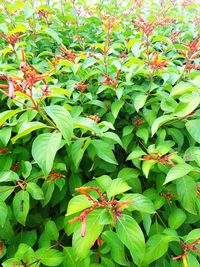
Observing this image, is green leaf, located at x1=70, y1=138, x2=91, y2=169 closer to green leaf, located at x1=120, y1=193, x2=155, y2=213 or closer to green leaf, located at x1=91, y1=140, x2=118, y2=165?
green leaf, located at x1=91, y1=140, x2=118, y2=165

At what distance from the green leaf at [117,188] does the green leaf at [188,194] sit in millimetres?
272

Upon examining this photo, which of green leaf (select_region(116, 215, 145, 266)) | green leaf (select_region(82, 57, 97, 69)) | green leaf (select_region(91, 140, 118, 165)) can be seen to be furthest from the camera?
green leaf (select_region(82, 57, 97, 69))

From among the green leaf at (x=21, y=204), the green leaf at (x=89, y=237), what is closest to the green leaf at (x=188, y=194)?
the green leaf at (x=89, y=237)

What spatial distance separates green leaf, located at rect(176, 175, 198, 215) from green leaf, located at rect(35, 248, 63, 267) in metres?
0.59

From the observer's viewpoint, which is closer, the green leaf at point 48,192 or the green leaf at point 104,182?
the green leaf at point 104,182

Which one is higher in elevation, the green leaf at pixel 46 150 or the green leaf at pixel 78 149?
the green leaf at pixel 46 150

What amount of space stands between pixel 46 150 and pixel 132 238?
45 centimetres

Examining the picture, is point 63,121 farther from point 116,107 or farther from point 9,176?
point 116,107

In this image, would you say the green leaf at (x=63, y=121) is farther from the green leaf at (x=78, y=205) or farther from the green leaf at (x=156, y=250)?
the green leaf at (x=156, y=250)

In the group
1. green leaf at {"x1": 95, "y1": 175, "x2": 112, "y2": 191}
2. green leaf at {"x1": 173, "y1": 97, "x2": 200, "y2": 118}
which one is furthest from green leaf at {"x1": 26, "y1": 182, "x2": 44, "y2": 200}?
green leaf at {"x1": 173, "y1": 97, "x2": 200, "y2": 118}

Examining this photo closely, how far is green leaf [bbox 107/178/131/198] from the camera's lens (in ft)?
3.29

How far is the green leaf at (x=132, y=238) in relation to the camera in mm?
903

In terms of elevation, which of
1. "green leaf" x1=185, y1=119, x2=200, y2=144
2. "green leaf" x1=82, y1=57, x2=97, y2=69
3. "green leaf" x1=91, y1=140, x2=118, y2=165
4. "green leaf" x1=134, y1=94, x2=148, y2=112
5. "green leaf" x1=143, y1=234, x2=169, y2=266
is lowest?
"green leaf" x1=143, y1=234, x2=169, y2=266

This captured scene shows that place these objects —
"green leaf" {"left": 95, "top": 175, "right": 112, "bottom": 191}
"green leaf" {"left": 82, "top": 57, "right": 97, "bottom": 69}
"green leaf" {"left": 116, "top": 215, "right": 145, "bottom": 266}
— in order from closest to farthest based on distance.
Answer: "green leaf" {"left": 116, "top": 215, "right": 145, "bottom": 266}, "green leaf" {"left": 95, "top": 175, "right": 112, "bottom": 191}, "green leaf" {"left": 82, "top": 57, "right": 97, "bottom": 69}
